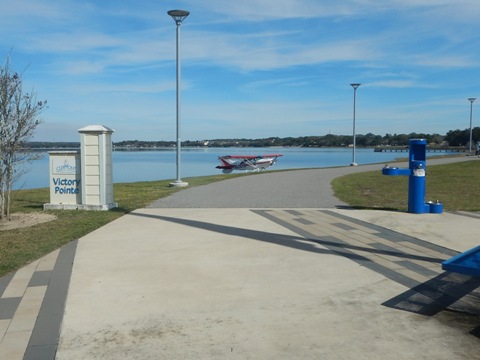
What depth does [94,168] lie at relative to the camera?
10.5m

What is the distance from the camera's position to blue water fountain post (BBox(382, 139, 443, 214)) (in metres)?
9.34

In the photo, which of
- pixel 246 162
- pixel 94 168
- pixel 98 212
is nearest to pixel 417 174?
pixel 98 212

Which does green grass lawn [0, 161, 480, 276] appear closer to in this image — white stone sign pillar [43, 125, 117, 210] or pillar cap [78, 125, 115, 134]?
white stone sign pillar [43, 125, 117, 210]

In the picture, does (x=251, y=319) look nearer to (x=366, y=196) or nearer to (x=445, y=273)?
(x=445, y=273)

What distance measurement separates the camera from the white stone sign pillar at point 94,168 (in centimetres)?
1036

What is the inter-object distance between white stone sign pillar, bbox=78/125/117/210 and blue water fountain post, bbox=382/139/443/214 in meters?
6.17

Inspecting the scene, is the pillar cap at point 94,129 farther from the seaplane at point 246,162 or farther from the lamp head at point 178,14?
the seaplane at point 246,162

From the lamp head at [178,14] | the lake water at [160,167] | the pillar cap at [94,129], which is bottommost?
the lake water at [160,167]

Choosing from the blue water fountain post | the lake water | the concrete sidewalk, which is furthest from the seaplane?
the concrete sidewalk

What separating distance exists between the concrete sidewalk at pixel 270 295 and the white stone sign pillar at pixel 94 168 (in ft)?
10.1

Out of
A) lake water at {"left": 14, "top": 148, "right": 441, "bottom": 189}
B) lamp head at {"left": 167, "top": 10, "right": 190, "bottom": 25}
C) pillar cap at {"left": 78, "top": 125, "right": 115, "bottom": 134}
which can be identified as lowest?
lake water at {"left": 14, "top": 148, "right": 441, "bottom": 189}

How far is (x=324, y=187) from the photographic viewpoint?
15.6 meters

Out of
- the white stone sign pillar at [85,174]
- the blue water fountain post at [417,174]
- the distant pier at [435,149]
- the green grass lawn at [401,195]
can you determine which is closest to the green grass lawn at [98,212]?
the green grass lawn at [401,195]

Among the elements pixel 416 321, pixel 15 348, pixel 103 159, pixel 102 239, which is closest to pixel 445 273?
pixel 416 321
